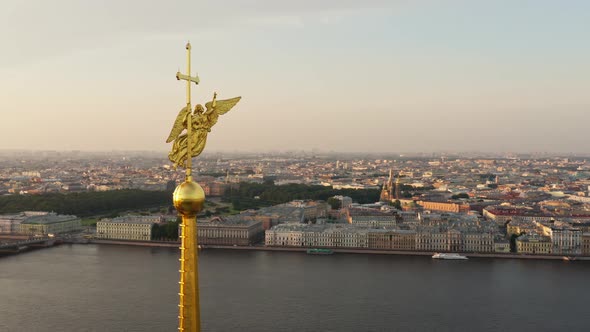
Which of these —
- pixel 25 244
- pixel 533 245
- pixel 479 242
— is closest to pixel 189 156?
pixel 479 242

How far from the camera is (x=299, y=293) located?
1319cm

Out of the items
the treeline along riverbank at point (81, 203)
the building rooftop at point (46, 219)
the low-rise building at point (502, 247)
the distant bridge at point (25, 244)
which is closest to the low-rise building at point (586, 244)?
the low-rise building at point (502, 247)

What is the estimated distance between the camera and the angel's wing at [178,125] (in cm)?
226

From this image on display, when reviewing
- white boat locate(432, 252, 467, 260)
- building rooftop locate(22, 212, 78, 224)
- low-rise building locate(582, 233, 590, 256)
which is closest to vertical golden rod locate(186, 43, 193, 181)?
white boat locate(432, 252, 467, 260)

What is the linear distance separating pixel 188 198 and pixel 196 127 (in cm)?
30

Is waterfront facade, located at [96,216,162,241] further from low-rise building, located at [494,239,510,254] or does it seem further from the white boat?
low-rise building, located at [494,239,510,254]

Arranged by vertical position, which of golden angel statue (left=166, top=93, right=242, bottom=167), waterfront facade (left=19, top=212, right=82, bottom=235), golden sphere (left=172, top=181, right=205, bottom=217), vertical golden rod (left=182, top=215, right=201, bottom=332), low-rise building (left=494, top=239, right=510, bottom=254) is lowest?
low-rise building (left=494, top=239, right=510, bottom=254)

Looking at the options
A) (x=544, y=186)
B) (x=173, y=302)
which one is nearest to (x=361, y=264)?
(x=173, y=302)

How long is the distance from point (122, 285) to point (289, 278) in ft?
12.6

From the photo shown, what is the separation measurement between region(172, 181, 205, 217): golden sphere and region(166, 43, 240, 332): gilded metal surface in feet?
0.05

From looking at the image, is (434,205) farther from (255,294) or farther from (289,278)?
(255,294)

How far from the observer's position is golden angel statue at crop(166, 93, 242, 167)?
89.3 inches

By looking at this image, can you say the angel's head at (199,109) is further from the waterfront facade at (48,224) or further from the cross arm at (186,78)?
the waterfront facade at (48,224)

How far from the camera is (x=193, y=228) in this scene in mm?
2275
